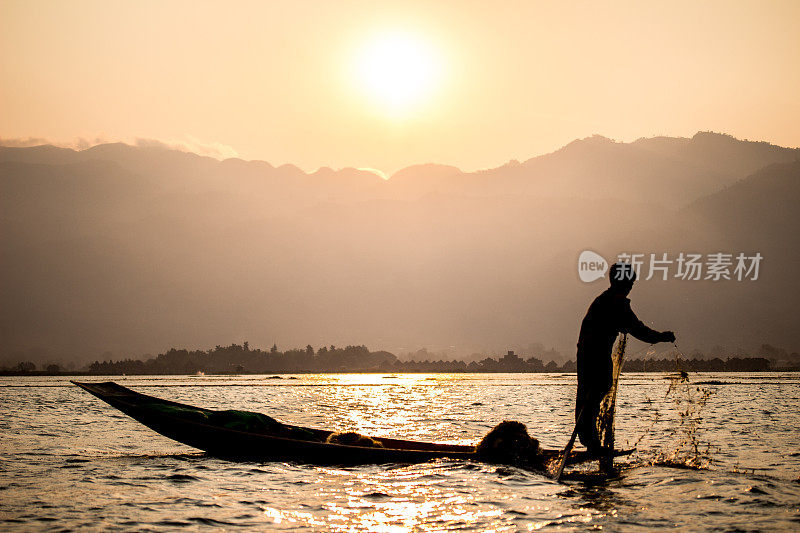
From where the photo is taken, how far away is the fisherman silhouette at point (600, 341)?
14195mm

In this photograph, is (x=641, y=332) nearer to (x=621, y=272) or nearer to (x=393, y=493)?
(x=621, y=272)

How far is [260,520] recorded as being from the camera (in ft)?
39.2

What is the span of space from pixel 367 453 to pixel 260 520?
18.1 ft

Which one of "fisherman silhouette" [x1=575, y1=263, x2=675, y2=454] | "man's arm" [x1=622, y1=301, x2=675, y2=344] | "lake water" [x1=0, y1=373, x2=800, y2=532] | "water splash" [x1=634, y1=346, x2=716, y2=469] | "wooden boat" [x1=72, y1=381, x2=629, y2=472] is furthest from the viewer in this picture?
"wooden boat" [x1=72, y1=381, x2=629, y2=472]

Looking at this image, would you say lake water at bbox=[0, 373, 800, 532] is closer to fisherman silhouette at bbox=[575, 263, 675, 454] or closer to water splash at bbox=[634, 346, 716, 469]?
water splash at bbox=[634, 346, 716, 469]

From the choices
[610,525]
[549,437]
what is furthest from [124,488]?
[549,437]

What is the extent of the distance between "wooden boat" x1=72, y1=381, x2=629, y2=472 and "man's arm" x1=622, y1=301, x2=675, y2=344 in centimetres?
406

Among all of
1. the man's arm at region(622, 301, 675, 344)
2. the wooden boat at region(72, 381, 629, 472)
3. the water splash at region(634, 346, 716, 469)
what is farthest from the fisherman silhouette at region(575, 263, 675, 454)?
the wooden boat at region(72, 381, 629, 472)

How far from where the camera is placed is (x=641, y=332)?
45.8 ft

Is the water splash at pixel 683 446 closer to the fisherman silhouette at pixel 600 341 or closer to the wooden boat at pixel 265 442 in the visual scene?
the fisherman silhouette at pixel 600 341

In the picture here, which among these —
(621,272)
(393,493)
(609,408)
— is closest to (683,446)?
(609,408)

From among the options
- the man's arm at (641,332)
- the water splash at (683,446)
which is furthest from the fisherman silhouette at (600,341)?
the water splash at (683,446)

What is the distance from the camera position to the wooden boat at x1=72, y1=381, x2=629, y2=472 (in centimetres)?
1733

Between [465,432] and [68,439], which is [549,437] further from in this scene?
[68,439]
